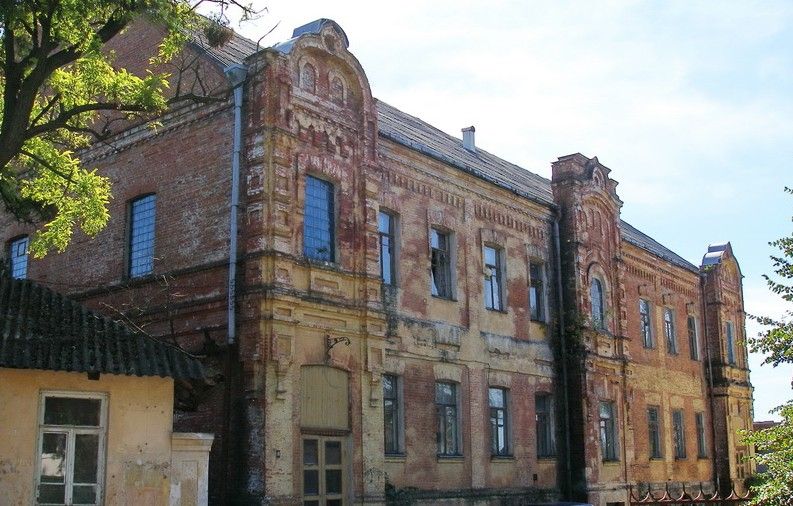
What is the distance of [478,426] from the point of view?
2234 centimetres

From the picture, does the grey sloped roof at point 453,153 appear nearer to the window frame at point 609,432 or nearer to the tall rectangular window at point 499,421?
the tall rectangular window at point 499,421

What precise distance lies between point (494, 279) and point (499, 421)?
342cm

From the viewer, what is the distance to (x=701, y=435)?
34219 millimetres

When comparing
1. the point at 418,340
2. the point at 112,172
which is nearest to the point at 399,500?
the point at 418,340

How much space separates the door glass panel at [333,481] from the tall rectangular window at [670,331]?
17343 mm

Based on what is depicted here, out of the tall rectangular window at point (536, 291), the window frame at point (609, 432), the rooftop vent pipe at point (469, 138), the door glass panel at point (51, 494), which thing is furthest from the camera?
the rooftop vent pipe at point (469, 138)

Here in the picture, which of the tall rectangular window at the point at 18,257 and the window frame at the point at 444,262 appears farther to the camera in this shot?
the tall rectangular window at the point at 18,257

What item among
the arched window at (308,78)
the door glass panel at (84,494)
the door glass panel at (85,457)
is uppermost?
the arched window at (308,78)

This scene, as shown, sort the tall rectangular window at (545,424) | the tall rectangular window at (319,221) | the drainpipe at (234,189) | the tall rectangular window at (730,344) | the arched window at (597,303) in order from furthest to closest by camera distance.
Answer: the tall rectangular window at (730,344) → the arched window at (597,303) → the tall rectangular window at (545,424) → the tall rectangular window at (319,221) → the drainpipe at (234,189)

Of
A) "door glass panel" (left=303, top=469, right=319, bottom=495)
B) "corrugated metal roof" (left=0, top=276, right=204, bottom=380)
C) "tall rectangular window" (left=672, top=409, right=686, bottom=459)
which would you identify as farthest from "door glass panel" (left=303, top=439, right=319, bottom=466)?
"tall rectangular window" (left=672, top=409, right=686, bottom=459)

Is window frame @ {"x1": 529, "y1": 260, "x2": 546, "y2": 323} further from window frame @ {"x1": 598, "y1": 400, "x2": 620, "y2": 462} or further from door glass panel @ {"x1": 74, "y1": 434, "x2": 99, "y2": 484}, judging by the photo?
door glass panel @ {"x1": 74, "y1": 434, "x2": 99, "y2": 484}

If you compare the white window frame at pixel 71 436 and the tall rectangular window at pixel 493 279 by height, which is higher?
the tall rectangular window at pixel 493 279

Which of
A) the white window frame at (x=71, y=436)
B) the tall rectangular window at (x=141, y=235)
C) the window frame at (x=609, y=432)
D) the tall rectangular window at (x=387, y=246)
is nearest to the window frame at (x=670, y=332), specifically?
the window frame at (x=609, y=432)

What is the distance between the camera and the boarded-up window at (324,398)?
699 inches
